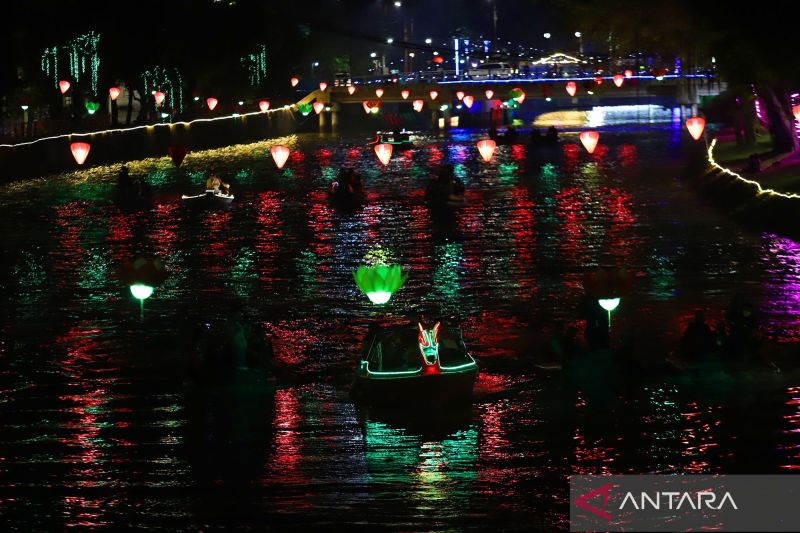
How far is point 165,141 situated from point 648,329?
239 feet

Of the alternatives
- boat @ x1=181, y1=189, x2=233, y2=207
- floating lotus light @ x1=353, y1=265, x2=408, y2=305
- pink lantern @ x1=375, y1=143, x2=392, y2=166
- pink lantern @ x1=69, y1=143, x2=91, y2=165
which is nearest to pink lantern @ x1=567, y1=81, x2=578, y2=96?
pink lantern @ x1=375, y1=143, x2=392, y2=166

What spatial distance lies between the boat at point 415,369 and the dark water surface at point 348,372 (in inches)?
16.7

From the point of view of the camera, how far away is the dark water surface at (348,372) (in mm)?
21188

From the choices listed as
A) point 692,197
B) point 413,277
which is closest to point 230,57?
point 692,197

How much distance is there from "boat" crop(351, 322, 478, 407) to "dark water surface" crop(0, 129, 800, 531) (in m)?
0.42

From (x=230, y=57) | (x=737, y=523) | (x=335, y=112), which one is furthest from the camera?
(x=335, y=112)

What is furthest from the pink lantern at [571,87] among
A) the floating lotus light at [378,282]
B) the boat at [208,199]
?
the floating lotus light at [378,282]

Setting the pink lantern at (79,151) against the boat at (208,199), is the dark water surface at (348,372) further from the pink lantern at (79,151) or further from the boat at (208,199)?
the pink lantern at (79,151)

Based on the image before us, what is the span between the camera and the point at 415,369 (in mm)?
25094

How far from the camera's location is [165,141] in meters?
102

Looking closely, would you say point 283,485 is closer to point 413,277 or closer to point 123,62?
point 413,277

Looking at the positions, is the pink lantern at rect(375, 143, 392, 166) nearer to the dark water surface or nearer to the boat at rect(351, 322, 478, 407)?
the dark water surface

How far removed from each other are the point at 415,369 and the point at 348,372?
4501mm

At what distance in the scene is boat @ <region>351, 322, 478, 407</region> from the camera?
24984 millimetres
